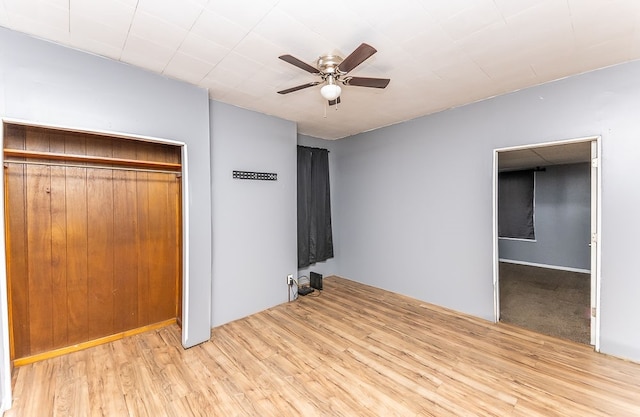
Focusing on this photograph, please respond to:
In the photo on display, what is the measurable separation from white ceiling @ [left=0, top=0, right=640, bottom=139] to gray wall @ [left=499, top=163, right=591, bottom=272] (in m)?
4.23

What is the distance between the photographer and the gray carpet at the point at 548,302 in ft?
9.21

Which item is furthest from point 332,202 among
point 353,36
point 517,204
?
point 517,204

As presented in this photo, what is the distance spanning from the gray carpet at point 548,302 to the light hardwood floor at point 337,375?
324 millimetres

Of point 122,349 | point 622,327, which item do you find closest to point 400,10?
point 622,327

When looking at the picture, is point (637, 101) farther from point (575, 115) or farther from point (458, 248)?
point (458, 248)

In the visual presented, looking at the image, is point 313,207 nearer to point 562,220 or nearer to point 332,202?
point 332,202

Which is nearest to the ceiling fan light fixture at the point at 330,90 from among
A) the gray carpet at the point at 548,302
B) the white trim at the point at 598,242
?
the white trim at the point at 598,242

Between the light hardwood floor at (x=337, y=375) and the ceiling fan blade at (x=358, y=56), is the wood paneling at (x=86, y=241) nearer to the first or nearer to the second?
the light hardwood floor at (x=337, y=375)

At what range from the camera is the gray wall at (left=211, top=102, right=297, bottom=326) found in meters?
2.97

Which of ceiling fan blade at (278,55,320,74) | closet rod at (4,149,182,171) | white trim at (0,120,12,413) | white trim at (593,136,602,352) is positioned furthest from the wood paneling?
white trim at (593,136,602,352)

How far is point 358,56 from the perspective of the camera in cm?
166

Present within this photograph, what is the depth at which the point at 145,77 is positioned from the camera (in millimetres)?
2273

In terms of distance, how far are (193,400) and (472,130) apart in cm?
379

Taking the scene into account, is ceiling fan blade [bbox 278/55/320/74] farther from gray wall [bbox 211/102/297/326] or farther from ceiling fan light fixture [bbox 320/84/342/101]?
gray wall [bbox 211/102/297/326]
